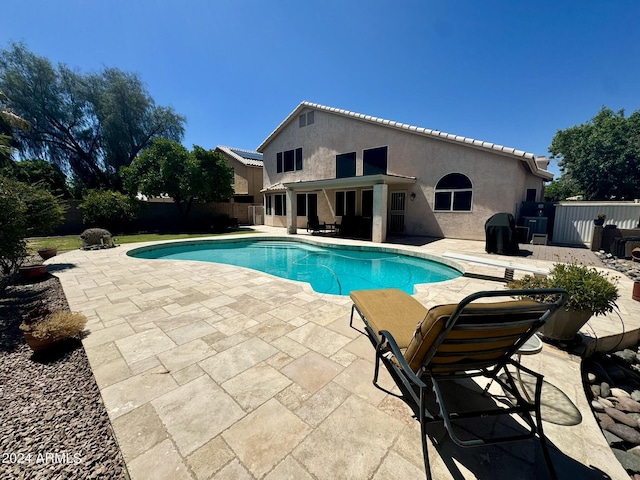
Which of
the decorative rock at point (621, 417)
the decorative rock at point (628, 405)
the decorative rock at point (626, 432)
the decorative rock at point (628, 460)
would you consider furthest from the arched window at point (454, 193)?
the decorative rock at point (628, 460)

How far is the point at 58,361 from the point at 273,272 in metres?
5.38

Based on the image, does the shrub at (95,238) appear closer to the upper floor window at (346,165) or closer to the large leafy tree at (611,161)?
the upper floor window at (346,165)

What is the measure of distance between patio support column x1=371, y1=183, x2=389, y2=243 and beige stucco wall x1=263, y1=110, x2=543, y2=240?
9.23ft

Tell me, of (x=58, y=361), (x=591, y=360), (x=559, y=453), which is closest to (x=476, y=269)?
(x=591, y=360)

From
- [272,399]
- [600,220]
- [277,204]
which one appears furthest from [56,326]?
[277,204]

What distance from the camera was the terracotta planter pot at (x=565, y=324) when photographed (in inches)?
107

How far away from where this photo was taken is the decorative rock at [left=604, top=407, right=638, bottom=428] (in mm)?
2174

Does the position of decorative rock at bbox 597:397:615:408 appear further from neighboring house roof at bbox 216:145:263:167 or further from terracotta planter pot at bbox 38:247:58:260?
neighboring house roof at bbox 216:145:263:167

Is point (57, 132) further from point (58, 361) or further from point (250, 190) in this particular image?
point (58, 361)

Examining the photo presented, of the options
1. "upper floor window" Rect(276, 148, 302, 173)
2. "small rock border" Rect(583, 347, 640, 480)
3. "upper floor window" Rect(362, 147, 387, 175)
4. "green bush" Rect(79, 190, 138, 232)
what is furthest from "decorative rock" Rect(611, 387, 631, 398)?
"green bush" Rect(79, 190, 138, 232)

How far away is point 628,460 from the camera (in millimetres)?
1823

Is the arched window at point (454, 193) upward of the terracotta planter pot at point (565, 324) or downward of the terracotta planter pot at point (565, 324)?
upward

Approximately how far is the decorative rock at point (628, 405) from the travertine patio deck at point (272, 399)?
0.45 metres

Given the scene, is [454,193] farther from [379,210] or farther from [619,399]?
[619,399]
